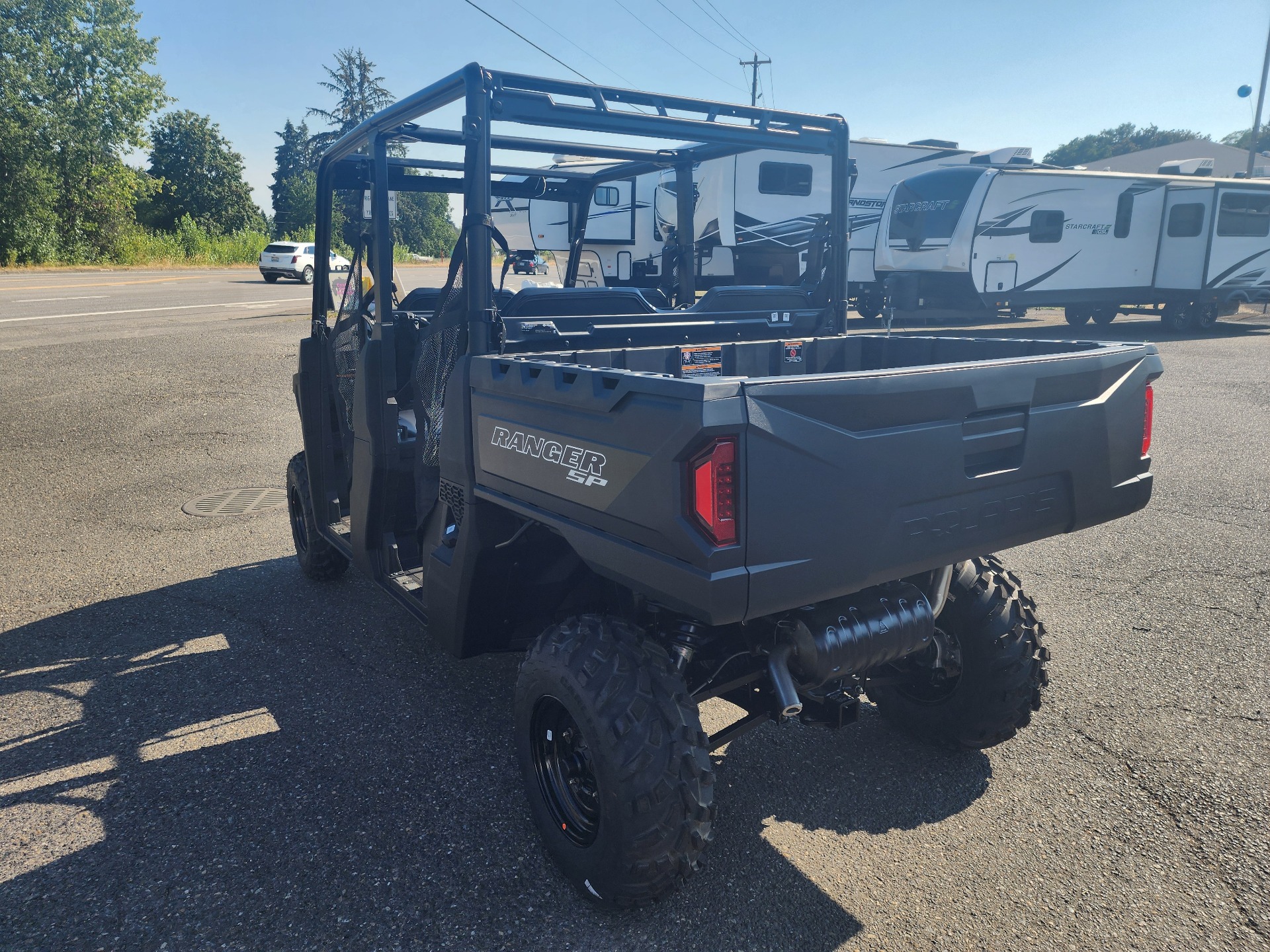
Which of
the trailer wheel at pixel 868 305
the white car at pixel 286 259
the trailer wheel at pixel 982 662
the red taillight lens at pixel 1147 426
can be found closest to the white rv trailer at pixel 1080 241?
the trailer wheel at pixel 868 305

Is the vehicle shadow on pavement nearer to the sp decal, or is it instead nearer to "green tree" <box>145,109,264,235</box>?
the sp decal

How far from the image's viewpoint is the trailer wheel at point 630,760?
239cm

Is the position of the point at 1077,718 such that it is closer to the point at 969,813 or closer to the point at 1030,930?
the point at 969,813

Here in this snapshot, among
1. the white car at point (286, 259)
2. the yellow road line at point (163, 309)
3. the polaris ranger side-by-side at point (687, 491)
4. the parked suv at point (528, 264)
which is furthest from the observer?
the white car at point (286, 259)

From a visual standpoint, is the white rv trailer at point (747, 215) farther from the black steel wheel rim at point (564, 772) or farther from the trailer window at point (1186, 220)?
the black steel wheel rim at point (564, 772)

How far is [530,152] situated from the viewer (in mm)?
4641

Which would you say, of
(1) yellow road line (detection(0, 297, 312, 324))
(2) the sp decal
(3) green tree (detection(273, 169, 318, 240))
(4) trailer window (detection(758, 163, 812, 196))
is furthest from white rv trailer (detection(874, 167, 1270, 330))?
(3) green tree (detection(273, 169, 318, 240))

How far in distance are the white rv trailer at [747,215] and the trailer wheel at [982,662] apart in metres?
12.9

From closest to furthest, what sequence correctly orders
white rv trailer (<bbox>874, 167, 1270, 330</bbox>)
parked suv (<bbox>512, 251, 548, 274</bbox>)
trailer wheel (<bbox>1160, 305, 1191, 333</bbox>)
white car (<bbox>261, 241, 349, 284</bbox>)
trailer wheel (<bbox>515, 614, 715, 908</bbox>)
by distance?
trailer wheel (<bbox>515, 614, 715, 908</bbox>) → parked suv (<bbox>512, 251, 548, 274</bbox>) → white rv trailer (<bbox>874, 167, 1270, 330</bbox>) → trailer wheel (<bbox>1160, 305, 1191, 333</bbox>) → white car (<bbox>261, 241, 349, 284</bbox>)

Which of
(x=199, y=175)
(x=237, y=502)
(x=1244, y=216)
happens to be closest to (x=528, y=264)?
(x=237, y=502)

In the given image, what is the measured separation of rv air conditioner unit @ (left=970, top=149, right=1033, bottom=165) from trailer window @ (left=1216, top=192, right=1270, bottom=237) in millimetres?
4953

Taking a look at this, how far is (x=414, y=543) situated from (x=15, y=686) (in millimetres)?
1865

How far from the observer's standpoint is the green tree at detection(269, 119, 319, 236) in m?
72.6

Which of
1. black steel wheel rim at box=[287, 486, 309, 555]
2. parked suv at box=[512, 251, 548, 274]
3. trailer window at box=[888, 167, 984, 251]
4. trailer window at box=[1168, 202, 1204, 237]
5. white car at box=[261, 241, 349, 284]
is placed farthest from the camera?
white car at box=[261, 241, 349, 284]
